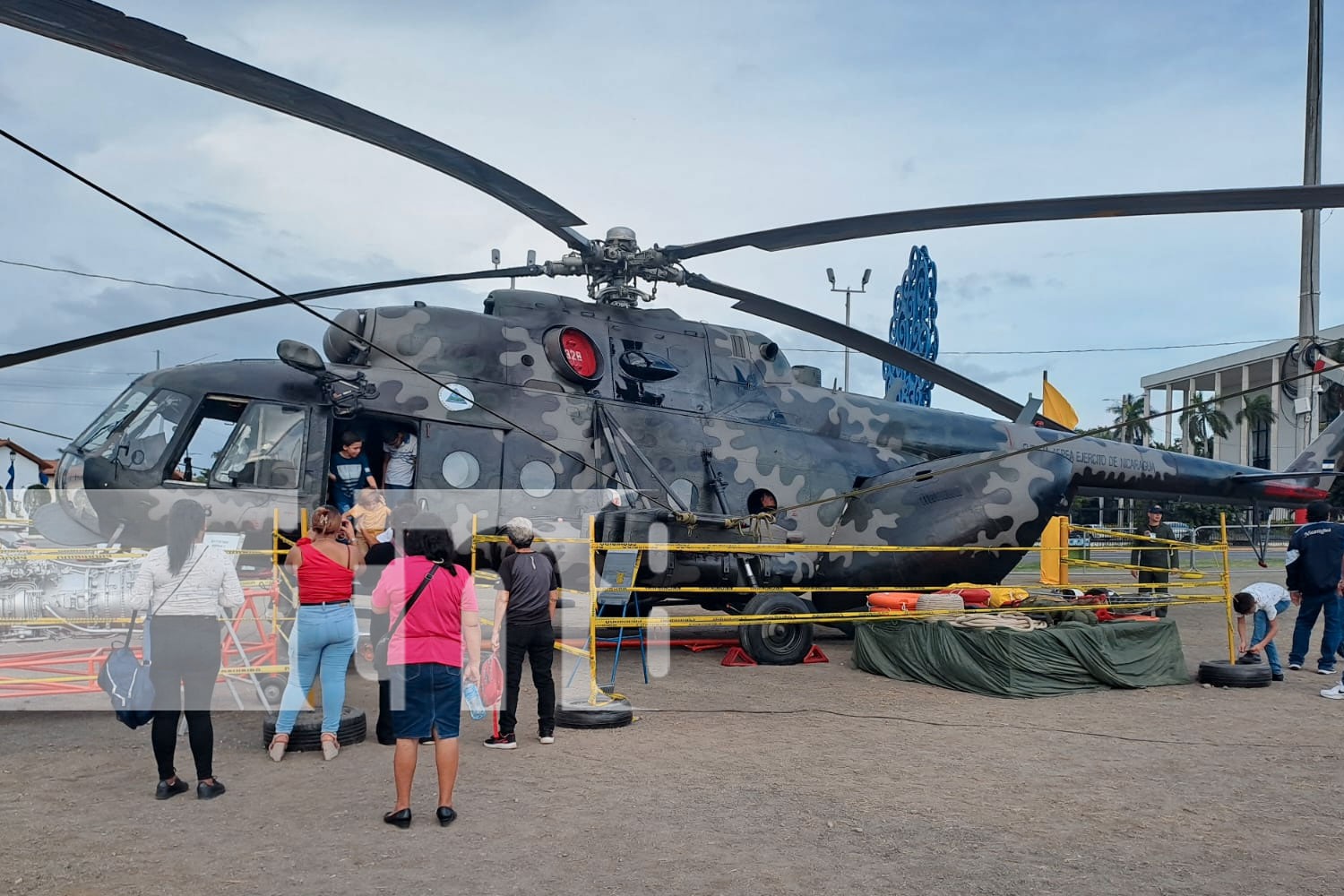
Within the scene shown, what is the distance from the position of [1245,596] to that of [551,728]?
289 inches

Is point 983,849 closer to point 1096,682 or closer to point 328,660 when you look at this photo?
point 328,660

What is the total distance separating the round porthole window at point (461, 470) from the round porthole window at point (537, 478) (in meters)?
0.49

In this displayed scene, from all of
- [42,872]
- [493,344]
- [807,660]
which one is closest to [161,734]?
[42,872]

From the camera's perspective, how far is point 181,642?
554 centimetres

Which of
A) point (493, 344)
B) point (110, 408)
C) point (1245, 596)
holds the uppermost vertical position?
point (493, 344)

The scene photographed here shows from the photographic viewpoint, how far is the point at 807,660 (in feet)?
35.8

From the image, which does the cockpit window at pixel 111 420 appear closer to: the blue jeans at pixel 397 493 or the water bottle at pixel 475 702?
the blue jeans at pixel 397 493

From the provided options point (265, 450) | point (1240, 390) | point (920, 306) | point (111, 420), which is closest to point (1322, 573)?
point (265, 450)

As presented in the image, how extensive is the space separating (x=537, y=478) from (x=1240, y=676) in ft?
24.2

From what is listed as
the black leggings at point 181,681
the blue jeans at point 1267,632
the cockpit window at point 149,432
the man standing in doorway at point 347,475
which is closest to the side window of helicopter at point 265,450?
the man standing in doorway at point 347,475

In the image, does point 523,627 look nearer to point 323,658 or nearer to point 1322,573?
point 323,658

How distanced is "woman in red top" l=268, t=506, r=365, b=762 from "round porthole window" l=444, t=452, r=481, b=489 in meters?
3.45

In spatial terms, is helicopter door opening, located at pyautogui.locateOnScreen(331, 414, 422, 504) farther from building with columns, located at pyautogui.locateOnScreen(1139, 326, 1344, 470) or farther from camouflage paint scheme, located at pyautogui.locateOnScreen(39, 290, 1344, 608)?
building with columns, located at pyautogui.locateOnScreen(1139, 326, 1344, 470)

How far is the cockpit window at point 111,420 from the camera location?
903 cm
